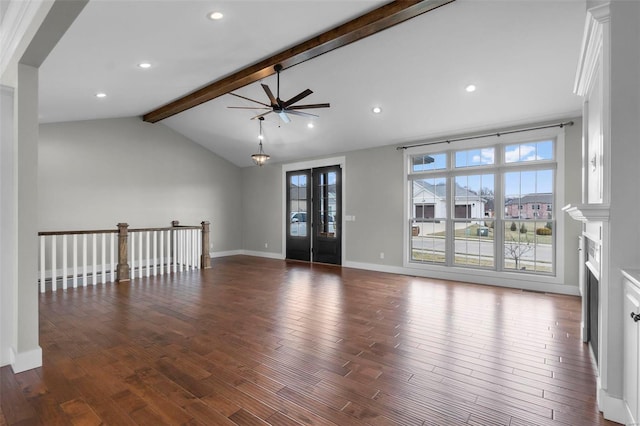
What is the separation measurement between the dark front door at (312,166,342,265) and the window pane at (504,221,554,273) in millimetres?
3531

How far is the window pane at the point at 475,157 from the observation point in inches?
231

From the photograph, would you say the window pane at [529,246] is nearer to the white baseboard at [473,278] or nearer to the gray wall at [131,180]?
the white baseboard at [473,278]

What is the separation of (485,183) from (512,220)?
31.3 inches

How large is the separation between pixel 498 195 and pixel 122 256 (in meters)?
6.87

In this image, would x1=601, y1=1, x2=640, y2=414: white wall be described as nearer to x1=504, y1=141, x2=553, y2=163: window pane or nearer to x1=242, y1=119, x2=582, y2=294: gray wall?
x1=504, y1=141, x2=553, y2=163: window pane

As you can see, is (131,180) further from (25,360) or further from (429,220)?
(429,220)

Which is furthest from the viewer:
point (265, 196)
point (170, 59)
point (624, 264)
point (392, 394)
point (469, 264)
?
point (265, 196)

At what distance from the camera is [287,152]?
8320mm

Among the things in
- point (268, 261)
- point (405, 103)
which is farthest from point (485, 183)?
point (268, 261)

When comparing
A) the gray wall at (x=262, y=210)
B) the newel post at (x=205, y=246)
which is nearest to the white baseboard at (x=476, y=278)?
the gray wall at (x=262, y=210)

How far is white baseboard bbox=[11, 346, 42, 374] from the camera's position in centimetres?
253

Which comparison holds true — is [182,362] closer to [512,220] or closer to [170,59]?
[170,59]

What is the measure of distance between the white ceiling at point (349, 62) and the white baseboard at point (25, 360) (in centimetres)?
285

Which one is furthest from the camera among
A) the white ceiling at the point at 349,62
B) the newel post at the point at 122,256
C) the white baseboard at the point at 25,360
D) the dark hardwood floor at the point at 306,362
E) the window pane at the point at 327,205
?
the window pane at the point at 327,205
